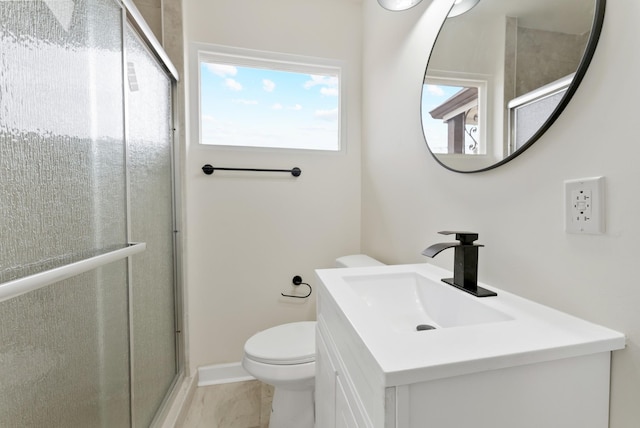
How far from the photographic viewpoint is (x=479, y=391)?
486 millimetres

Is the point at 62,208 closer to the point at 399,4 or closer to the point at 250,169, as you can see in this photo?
the point at 250,169

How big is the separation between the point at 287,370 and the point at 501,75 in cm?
135

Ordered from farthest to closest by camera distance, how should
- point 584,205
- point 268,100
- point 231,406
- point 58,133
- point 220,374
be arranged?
point 268,100, point 220,374, point 231,406, point 58,133, point 584,205

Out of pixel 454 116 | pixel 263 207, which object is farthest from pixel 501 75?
pixel 263 207

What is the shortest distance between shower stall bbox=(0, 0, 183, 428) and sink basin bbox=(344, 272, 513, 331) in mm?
822

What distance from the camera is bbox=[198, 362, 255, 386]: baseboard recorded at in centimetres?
176

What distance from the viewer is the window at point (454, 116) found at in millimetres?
943

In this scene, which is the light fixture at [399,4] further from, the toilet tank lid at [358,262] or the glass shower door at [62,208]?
the toilet tank lid at [358,262]

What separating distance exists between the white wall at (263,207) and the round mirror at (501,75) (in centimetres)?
91

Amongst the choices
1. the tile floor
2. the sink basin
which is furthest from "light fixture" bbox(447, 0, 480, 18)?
the tile floor

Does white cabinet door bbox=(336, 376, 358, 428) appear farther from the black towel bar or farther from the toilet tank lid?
the black towel bar

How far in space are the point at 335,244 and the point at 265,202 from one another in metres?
0.56

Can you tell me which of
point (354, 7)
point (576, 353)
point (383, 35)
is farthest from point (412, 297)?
point (354, 7)

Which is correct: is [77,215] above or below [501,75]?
below
